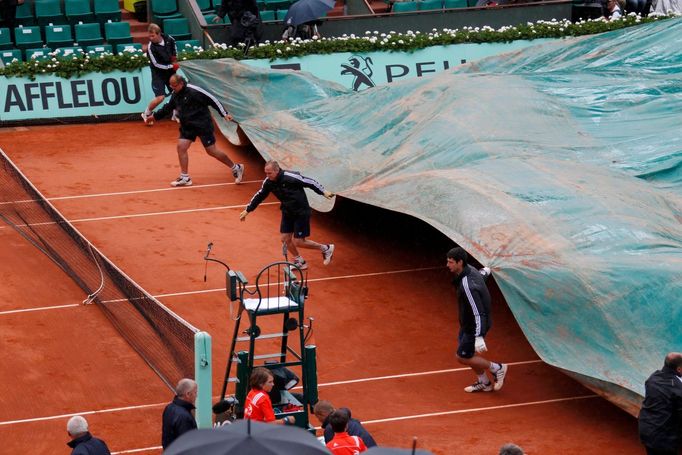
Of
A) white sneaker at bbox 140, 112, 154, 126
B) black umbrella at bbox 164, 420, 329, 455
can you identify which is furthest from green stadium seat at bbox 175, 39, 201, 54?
black umbrella at bbox 164, 420, 329, 455

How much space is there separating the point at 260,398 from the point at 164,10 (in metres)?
18.3

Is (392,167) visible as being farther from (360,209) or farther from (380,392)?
(380,392)

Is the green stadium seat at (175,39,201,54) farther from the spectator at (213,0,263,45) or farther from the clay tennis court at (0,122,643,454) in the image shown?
the clay tennis court at (0,122,643,454)

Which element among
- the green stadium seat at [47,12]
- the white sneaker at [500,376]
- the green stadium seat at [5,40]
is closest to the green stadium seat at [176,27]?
the green stadium seat at [47,12]

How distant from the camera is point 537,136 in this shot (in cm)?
1750

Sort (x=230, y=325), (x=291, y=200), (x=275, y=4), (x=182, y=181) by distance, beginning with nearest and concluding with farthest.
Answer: (x=230, y=325) → (x=291, y=200) → (x=182, y=181) → (x=275, y=4)

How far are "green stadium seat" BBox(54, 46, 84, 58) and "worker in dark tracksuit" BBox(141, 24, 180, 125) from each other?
1690 millimetres

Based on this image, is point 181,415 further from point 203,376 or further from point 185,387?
point 203,376

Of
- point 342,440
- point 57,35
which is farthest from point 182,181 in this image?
point 342,440

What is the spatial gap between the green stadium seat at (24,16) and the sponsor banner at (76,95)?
327 cm

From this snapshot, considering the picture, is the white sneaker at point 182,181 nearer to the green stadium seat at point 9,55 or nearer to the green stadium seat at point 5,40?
the green stadium seat at point 9,55

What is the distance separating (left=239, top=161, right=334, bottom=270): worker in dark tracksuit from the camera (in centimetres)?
1662

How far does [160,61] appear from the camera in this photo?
23531 mm

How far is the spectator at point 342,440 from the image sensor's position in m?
10.1
